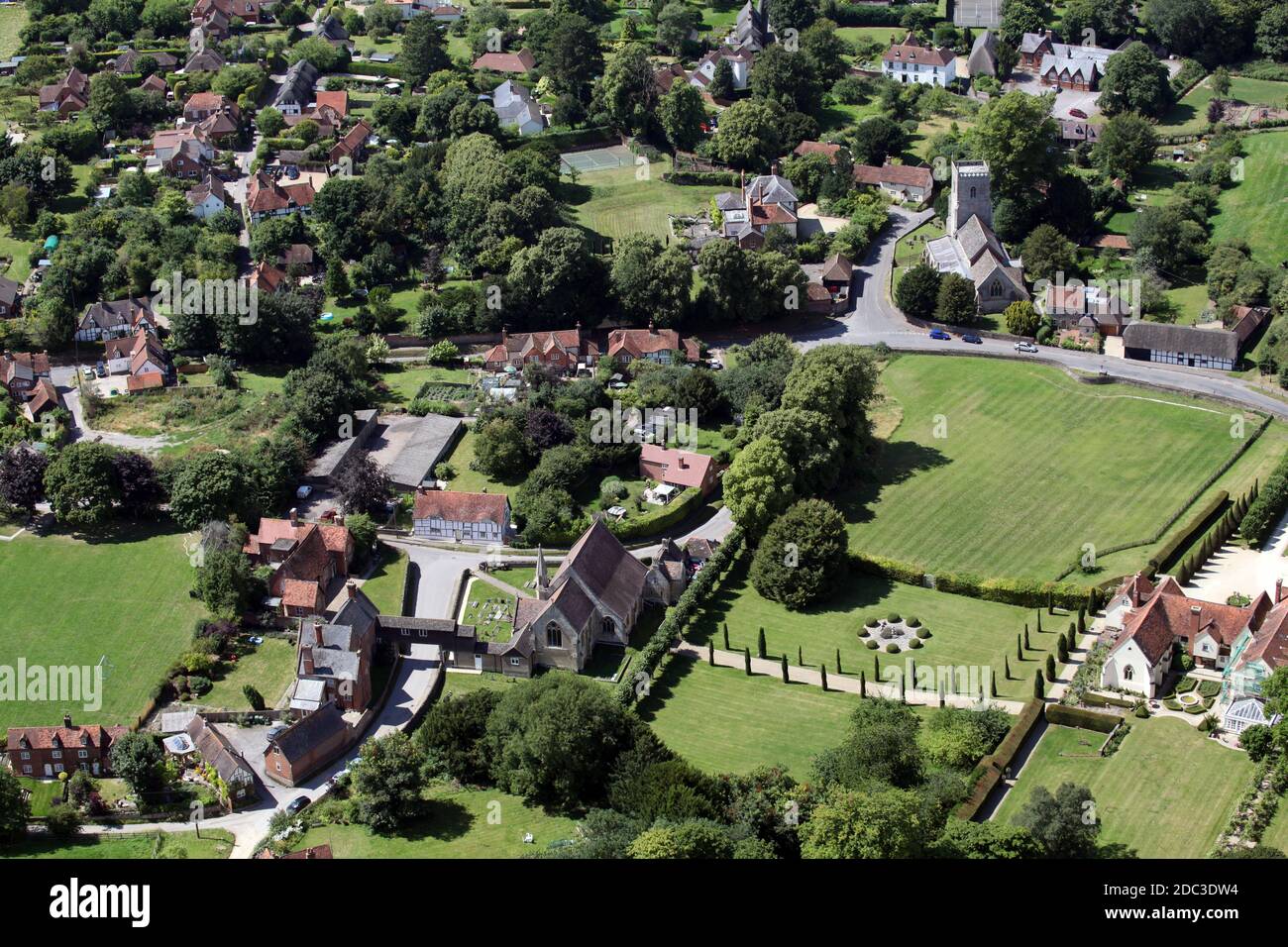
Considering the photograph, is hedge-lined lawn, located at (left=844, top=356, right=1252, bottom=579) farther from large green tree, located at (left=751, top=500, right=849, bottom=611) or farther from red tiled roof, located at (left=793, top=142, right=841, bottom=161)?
red tiled roof, located at (left=793, top=142, right=841, bottom=161)

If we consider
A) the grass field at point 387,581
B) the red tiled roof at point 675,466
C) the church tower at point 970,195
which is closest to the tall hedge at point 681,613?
the red tiled roof at point 675,466

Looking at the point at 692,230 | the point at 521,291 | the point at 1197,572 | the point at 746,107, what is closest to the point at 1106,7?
the point at 746,107

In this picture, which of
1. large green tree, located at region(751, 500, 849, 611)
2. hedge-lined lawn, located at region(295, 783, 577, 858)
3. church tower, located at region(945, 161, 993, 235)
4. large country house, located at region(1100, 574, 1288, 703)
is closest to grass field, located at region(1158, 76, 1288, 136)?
church tower, located at region(945, 161, 993, 235)

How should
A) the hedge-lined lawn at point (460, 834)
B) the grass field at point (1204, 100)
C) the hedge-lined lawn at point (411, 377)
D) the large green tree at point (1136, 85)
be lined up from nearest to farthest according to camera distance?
the hedge-lined lawn at point (460, 834)
the hedge-lined lawn at point (411, 377)
the grass field at point (1204, 100)
the large green tree at point (1136, 85)

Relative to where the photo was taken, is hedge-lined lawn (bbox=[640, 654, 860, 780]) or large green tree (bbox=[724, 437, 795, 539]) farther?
large green tree (bbox=[724, 437, 795, 539])

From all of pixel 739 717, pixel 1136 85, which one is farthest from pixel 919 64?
pixel 739 717

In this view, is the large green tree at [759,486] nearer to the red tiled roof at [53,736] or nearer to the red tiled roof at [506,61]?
the red tiled roof at [53,736]
